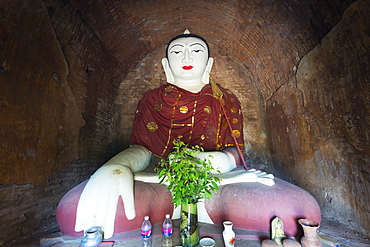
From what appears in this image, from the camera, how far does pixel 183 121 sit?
2861 millimetres

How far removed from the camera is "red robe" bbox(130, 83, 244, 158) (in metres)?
2.76

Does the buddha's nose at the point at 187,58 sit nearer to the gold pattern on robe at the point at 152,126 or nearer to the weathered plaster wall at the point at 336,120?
the gold pattern on robe at the point at 152,126

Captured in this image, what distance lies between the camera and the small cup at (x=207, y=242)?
1459 millimetres

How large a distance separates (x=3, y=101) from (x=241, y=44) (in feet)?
12.4

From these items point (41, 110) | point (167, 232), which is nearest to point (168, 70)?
point (41, 110)

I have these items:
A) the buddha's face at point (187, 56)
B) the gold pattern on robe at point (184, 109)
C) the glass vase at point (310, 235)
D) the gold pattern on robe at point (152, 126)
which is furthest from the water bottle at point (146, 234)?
the buddha's face at point (187, 56)

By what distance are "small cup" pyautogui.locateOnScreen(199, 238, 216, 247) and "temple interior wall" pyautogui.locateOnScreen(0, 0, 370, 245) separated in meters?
1.65

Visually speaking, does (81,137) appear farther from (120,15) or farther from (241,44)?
(241,44)

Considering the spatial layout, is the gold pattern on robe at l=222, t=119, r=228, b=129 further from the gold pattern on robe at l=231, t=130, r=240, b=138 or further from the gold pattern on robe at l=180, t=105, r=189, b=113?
the gold pattern on robe at l=180, t=105, r=189, b=113

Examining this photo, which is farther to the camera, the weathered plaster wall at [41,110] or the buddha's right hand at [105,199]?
the weathered plaster wall at [41,110]

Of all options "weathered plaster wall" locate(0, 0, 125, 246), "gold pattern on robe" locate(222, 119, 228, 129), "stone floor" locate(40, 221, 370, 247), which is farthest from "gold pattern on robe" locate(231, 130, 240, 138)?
"weathered plaster wall" locate(0, 0, 125, 246)

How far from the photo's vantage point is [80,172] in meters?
3.21

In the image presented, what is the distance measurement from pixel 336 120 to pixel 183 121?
6.13 ft

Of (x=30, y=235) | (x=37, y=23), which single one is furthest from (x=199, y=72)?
(x=30, y=235)
